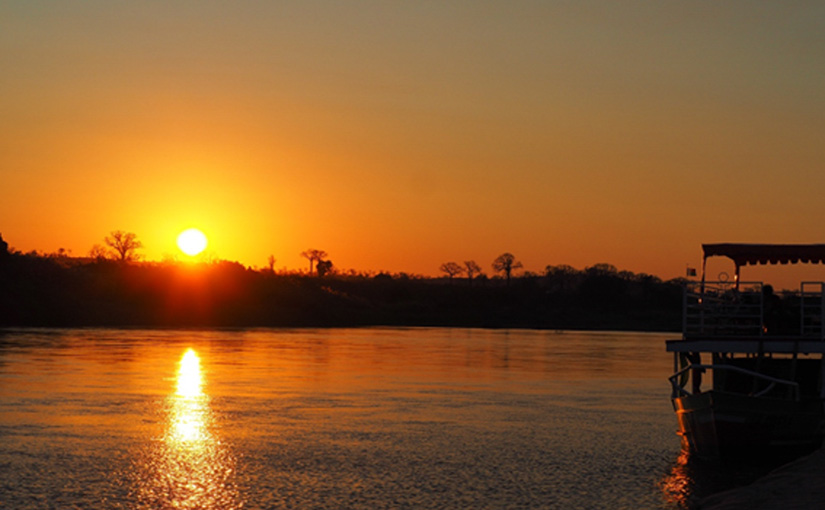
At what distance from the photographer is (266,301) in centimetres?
12594

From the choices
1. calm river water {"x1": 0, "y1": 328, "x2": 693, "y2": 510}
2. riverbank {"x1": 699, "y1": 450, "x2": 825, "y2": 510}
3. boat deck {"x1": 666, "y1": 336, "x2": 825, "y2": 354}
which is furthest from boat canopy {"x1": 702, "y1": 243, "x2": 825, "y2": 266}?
riverbank {"x1": 699, "y1": 450, "x2": 825, "y2": 510}

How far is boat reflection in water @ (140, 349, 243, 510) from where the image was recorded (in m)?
17.7

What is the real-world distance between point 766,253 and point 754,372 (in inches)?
166

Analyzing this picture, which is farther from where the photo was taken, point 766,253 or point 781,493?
point 766,253

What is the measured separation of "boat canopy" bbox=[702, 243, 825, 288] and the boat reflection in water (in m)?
13.4

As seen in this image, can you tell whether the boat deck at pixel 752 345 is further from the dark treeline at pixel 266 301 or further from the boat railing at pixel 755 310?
the dark treeline at pixel 266 301

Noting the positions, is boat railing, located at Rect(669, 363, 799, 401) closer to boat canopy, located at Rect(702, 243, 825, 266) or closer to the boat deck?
the boat deck

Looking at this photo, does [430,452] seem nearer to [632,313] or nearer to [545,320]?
[545,320]

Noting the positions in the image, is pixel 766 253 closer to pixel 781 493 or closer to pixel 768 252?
pixel 768 252

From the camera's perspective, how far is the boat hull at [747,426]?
2277cm

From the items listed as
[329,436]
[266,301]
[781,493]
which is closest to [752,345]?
[781,493]

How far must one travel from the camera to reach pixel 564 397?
3678cm

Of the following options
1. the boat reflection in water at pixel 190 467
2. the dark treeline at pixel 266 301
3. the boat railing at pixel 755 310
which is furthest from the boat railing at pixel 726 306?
the dark treeline at pixel 266 301

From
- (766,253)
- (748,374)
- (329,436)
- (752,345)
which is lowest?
(329,436)
